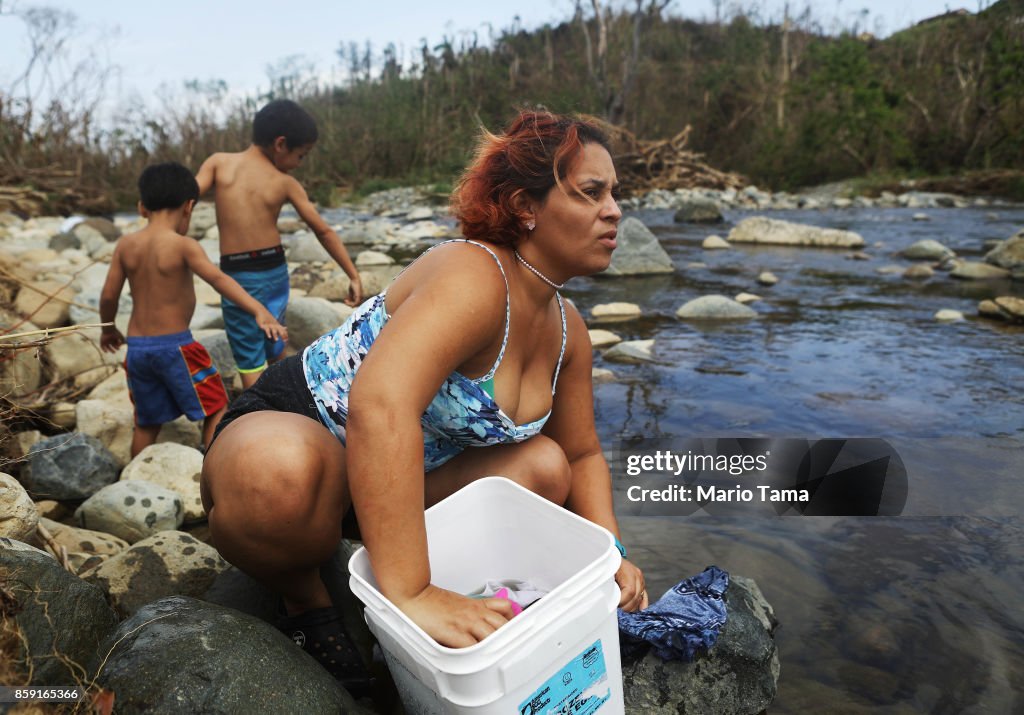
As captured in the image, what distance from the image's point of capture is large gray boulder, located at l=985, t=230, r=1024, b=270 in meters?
7.61

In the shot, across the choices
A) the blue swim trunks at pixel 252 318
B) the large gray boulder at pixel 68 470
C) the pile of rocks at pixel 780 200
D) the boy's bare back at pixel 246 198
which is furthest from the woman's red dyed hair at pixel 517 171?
the pile of rocks at pixel 780 200

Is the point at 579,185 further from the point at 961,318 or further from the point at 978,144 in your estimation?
the point at 978,144

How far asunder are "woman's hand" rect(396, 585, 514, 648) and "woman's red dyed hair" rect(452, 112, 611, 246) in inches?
32.6

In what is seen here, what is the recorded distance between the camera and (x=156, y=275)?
336 centimetres

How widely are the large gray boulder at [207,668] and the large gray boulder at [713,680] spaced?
0.69 m

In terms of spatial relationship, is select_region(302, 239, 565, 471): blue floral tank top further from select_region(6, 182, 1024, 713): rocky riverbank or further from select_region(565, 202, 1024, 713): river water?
select_region(565, 202, 1024, 713): river water

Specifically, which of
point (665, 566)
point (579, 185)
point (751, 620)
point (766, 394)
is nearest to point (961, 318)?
point (766, 394)

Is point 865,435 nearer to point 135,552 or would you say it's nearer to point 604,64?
point 135,552

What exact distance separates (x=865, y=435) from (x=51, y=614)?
340 cm

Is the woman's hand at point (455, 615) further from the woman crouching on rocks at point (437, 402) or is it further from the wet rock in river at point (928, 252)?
the wet rock in river at point (928, 252)

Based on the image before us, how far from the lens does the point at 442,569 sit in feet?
5.47

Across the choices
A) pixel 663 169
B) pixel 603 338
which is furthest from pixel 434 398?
pixel 663 169

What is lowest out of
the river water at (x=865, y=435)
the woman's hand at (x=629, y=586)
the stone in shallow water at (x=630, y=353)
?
the river water at (x=865, y=435)

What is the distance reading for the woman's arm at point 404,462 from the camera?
1306 mm
